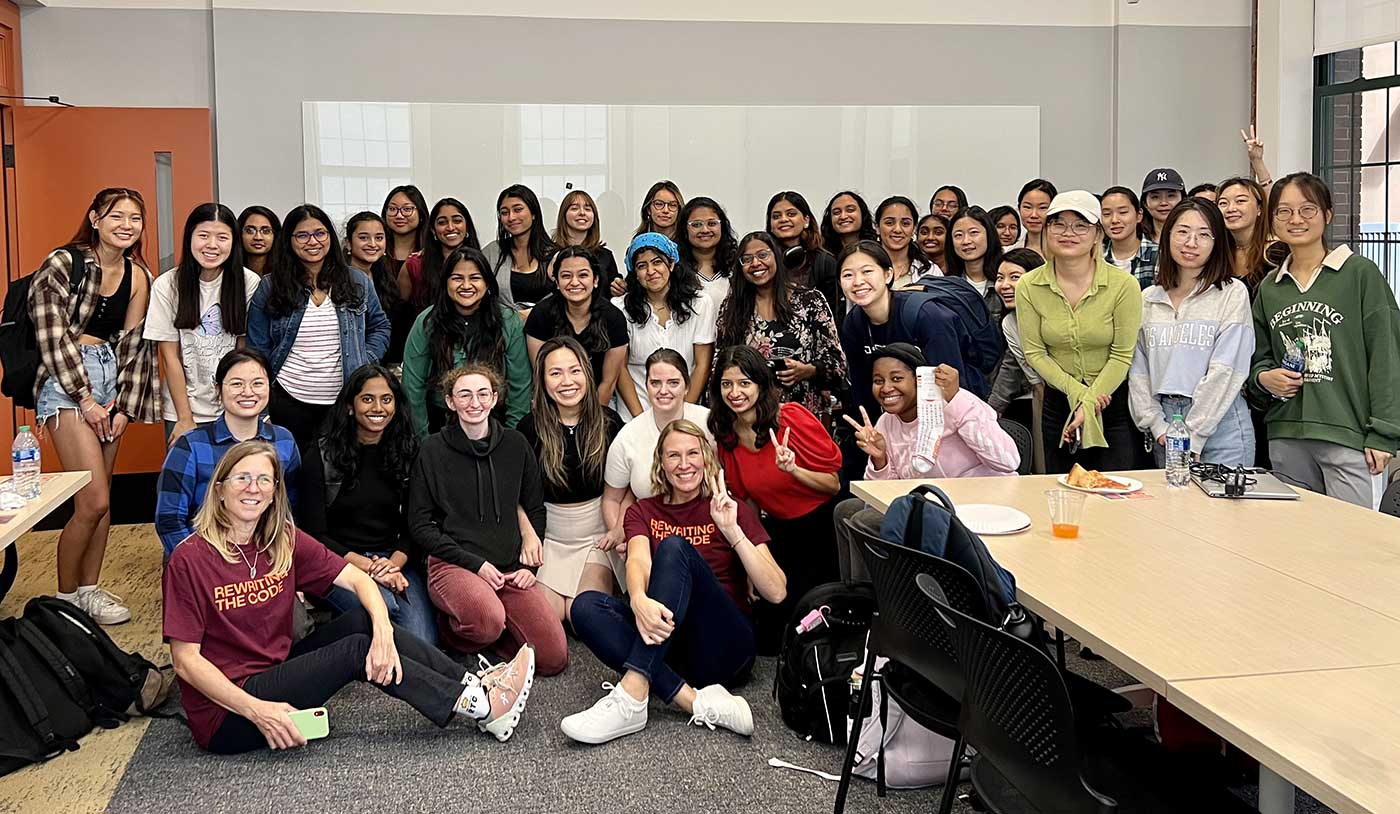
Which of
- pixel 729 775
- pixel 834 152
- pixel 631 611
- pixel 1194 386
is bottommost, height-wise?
pixel 729 775

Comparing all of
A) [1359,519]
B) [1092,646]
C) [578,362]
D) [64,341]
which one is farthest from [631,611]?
[64,341]

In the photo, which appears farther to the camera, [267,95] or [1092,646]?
[267,95]

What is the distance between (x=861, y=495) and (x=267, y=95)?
466 centimetres

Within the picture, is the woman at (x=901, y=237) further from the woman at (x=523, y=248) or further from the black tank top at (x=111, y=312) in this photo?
the black tank top at (x=111, y=312)

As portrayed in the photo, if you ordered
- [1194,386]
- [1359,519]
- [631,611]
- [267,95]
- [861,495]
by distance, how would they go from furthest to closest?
1. [267,95]
2. [1194,386]
3. [631,611]
4. [861,495]
5. [1359,519]

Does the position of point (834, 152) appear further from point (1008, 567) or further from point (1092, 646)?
point (1092, 646)

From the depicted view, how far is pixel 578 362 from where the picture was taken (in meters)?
3.95

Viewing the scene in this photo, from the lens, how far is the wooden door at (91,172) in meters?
6.06

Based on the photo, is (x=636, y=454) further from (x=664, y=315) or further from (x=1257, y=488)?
(x=1257, y=488)

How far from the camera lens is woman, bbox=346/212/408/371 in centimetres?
483

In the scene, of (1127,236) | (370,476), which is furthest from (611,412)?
(1127,236)

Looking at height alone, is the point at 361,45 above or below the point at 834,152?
above

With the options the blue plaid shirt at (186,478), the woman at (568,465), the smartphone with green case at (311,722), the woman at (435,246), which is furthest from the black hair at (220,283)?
the smartphone with green case at (311,722)

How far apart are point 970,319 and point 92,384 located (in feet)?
10.5
